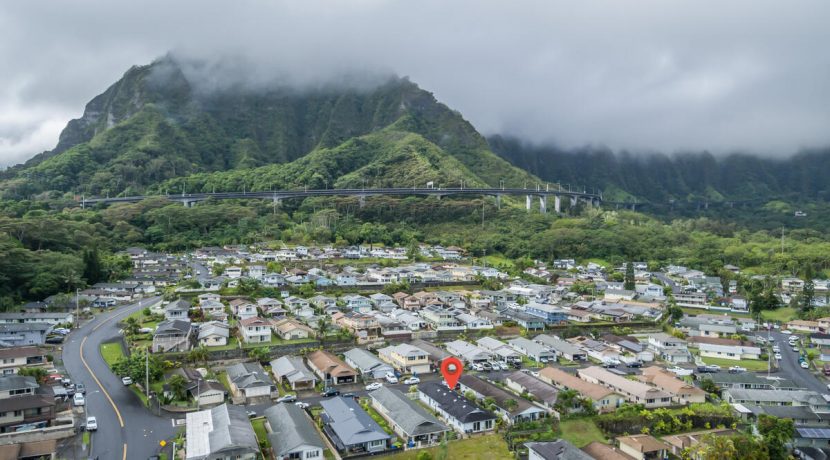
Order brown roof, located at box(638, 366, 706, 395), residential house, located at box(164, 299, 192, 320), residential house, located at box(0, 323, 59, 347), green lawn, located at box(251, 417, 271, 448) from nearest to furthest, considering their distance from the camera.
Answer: green lawn, located at box(251, 417, 271, 448) → brown roof, located at box(638, 366, 706, 395) → residential house, located at box(0, 323, 59, 347) → residential house, located at box(164, 299, 192, 320)

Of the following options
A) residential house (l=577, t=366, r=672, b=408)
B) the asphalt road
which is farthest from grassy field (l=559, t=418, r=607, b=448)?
the asphalt road

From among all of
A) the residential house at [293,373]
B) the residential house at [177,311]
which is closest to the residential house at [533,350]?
the residential house at [293,373]

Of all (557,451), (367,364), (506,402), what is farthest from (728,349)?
(367,364)

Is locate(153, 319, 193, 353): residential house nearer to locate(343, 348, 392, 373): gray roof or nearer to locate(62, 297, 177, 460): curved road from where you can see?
locate(62, 297, 177, 460): curved road

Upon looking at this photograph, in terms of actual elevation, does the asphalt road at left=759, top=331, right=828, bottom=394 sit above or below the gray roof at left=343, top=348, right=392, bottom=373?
below

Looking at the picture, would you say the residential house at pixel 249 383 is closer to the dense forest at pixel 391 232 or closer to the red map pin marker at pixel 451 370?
the red map pin marker at pixel 451 370

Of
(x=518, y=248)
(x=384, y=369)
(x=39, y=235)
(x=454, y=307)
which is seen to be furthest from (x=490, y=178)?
(x=384, y=369)

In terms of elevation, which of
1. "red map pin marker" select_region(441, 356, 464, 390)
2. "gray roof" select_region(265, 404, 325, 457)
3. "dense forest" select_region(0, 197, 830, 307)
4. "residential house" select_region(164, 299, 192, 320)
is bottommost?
"red map pin marker" select_region(441, 356, 464, 390)
